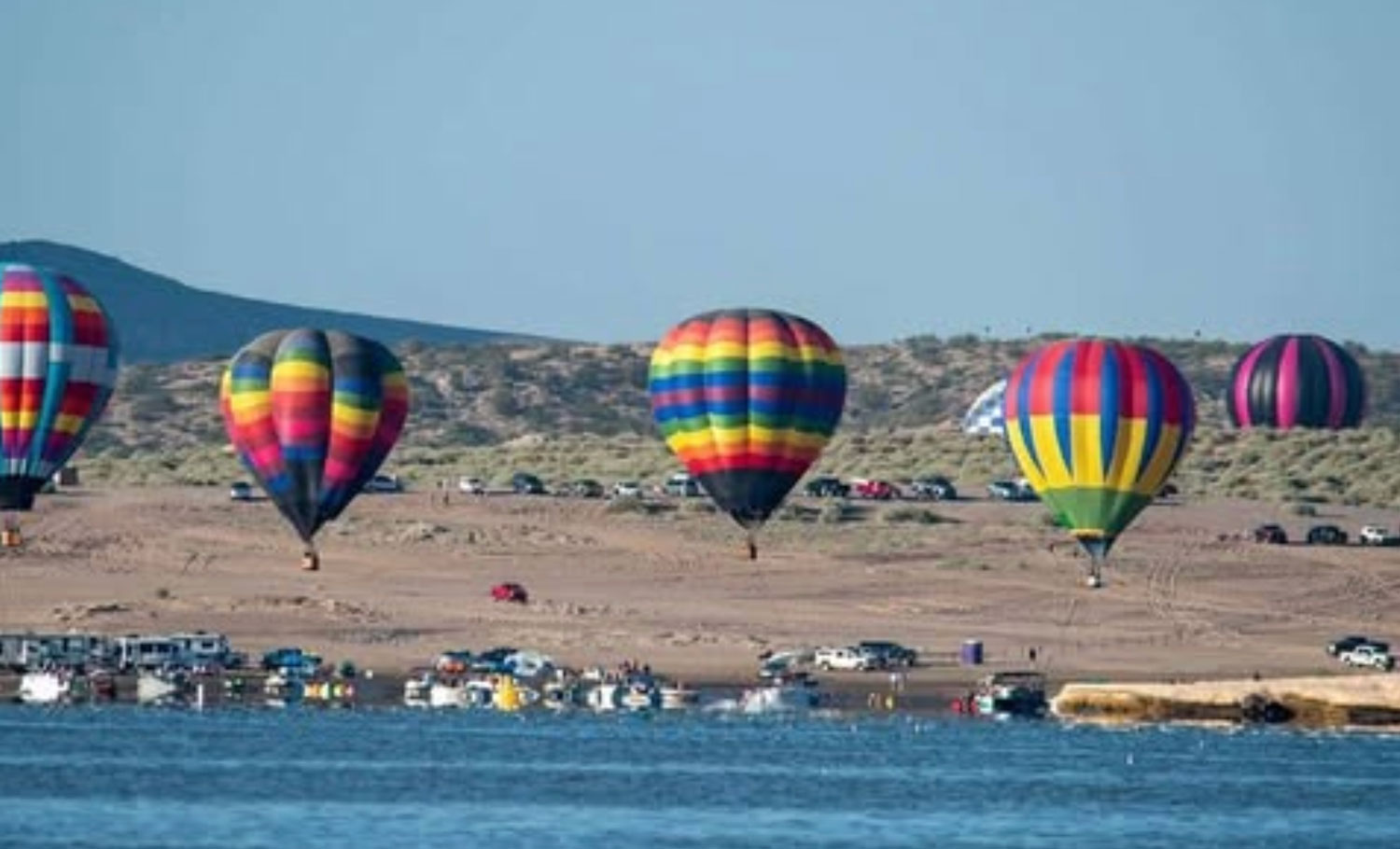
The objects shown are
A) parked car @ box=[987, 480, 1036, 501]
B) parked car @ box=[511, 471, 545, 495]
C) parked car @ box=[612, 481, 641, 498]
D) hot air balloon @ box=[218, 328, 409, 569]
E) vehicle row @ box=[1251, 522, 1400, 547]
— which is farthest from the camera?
parked car @ box=[511, 471, 545, 495]

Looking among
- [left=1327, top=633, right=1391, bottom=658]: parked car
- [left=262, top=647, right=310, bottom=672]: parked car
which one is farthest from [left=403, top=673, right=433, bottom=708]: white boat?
[left=1327, top=633, right=1391, bottom=658]: parked car

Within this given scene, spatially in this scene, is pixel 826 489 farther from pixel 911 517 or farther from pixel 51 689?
Result: pixel 51 689

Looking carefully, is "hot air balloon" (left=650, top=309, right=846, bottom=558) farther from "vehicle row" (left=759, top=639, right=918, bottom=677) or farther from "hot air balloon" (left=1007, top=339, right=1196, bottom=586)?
"vehicle row" (left=759, top=639, right=918, bottom=677)

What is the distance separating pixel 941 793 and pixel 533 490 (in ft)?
161

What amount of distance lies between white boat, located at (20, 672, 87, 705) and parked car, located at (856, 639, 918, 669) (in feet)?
50.3

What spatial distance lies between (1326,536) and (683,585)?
18309mm

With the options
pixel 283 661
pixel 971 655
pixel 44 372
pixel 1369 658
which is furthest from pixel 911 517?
pixel 283 661

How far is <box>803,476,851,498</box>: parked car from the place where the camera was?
118562mm

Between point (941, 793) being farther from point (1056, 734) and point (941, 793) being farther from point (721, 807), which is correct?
point (1056, 734)

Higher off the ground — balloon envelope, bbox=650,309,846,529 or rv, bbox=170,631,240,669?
balloon envelope, bbox=650,309,846,529

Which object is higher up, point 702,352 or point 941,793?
point 702,352

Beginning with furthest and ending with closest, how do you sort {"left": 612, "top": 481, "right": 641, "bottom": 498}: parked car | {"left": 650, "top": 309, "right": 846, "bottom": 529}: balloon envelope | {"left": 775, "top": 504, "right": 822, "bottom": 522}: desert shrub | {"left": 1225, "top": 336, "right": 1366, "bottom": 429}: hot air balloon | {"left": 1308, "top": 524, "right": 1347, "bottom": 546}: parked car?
1. {"left": 1225, "top": 336, "right": 1366, "bottom": 429}: hot air balloon
2. {"left": 612, "top": 481, "right": 641, "bottom": 498}: parked car
3. {"left": 775, "top": 504, "right": 822, "bottom": 522}: desert shrub
4. {"left": 1308, "top": 524, "right": 1347, "bottom": 546}: parked car
5. {"left": 650, "top": 309, "right": 846, "bottom": 529}: balloon envelope

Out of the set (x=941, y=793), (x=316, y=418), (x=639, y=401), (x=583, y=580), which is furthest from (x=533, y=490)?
(x=639, y=401)

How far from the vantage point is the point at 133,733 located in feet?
259
